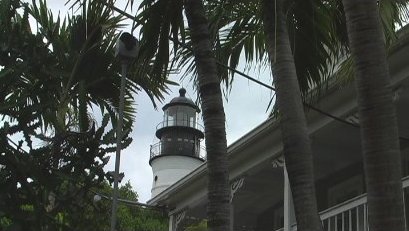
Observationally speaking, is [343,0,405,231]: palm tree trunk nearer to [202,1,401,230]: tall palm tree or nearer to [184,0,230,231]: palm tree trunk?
[202,1,401,230]: tall palm tree

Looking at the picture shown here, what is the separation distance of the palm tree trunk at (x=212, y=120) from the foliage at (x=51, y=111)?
107 centimetres

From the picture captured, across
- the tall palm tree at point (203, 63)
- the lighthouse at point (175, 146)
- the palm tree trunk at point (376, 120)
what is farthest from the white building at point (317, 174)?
the lighthouse at point (175, 146)

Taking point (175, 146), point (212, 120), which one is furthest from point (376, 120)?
point (175, 146)

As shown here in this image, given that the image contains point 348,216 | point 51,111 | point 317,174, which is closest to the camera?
point 51,111

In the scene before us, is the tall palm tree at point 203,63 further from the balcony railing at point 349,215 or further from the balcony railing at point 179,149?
the balcony railing at point 179,149

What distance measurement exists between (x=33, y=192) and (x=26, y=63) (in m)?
1.53

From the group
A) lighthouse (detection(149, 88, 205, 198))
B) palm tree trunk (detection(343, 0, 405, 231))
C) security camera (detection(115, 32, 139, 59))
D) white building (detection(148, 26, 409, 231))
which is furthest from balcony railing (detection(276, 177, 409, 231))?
lighthouse (detection(149, 88, 205, 198))

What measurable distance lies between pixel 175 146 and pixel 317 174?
1740 centimetres

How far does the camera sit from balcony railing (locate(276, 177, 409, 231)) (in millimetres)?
10836

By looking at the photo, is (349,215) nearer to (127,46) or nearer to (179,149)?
(127,46)

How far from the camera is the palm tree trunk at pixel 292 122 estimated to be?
5586 mm

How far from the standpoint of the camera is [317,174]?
14.5 meters

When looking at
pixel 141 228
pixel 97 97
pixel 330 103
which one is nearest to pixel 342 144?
pixel 330 103

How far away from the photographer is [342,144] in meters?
13.0
